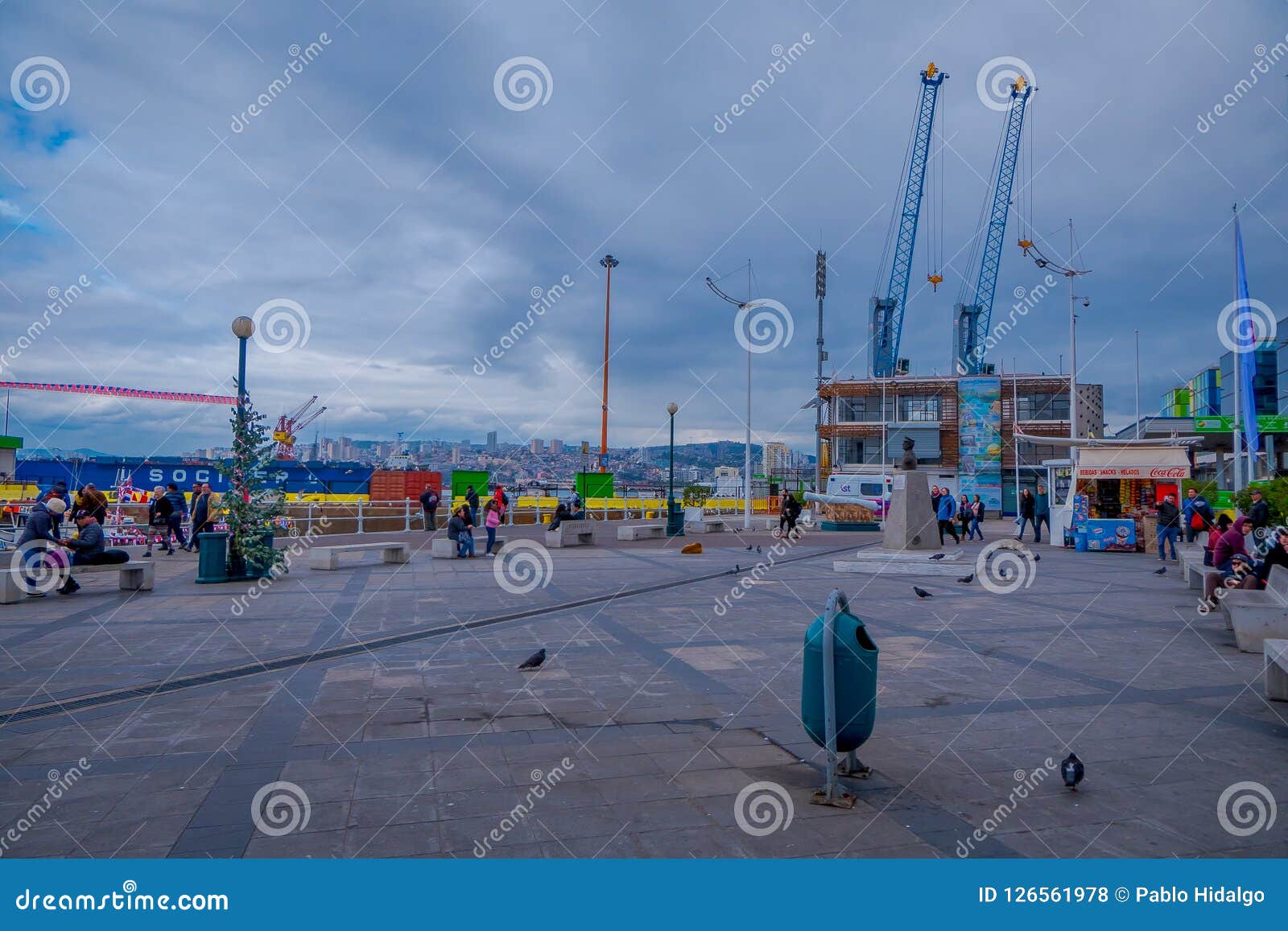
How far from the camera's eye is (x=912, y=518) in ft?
53.2

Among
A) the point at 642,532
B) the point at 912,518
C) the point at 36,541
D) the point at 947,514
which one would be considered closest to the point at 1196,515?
the point at 947,514

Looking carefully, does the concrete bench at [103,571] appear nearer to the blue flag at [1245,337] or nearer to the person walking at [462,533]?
the person walking at [462,533]

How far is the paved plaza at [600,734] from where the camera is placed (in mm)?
3590

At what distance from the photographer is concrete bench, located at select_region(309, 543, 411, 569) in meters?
14.4

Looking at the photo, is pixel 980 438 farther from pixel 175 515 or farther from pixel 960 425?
pixel 175 515

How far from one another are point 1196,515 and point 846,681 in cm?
2066

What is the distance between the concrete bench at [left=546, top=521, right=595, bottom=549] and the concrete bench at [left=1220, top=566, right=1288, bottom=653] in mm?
14247

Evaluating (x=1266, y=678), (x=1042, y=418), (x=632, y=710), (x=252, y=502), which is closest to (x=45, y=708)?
(x=632, y=710)

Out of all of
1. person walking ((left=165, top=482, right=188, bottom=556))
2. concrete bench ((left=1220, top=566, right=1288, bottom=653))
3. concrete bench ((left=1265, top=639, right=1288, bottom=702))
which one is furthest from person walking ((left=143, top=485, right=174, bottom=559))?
concrete bench ((left=1265, top=639, right=1288, bottom=702))

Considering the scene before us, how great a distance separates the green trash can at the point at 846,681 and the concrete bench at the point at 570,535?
635 inches

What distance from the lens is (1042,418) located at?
2298 inches

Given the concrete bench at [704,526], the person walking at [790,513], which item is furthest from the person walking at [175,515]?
the person walking at [790,513]

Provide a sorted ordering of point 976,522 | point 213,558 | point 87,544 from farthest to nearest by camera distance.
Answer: point 976,522, point 213,558, point 87,544

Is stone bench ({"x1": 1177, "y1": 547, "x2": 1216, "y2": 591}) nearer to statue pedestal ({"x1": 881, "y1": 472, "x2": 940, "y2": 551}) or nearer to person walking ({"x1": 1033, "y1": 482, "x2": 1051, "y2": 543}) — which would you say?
statue pedestal ({"x1": 881, "y1": 472, "x2": 940, "y2": 551})
